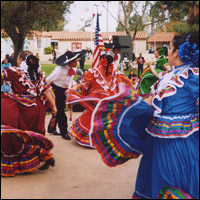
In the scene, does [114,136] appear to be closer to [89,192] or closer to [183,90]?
[183,90]

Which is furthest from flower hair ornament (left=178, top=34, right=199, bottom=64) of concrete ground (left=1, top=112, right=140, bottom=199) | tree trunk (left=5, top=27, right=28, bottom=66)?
tree trunk (left=5, top=27, right=28, bottom=66)

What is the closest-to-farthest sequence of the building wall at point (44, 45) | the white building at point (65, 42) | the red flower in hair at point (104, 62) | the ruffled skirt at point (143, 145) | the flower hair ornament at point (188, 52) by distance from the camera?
the ruffled skirt at point (143, 145)
the flower hair ornament at point (188, 52)
the red flower in hair at point (104, 62)
the building wall at point (44, 45)
the white building at point (65, 42)

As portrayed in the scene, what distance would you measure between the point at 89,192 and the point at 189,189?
1.58 metres

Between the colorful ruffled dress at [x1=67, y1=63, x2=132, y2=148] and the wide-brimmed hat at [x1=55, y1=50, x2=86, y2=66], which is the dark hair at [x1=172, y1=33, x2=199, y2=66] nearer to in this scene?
the colorful ruffled dress at [x1=67, y1=63, x2=132, y2=148]

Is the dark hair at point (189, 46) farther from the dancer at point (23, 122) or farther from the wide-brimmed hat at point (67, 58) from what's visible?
the wide-brimmed hat at point (67, 58)

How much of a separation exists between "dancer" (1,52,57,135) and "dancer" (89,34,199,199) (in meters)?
1.87

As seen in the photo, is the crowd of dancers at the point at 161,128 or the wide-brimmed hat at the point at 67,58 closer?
the crowd of dancers at the point at 161,128

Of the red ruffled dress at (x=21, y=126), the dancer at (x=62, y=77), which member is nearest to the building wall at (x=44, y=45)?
the dancer at (x=62, y=77)

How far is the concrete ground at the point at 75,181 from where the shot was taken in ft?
14.2

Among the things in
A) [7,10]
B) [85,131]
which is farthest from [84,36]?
[85,131]

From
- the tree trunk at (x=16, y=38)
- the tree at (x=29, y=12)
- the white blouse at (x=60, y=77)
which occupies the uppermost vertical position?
the tree at (x=29, y=12)

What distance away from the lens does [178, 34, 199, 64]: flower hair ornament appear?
3320 mm

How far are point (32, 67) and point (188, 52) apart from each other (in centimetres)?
252

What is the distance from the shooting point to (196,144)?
3322 millimetres
